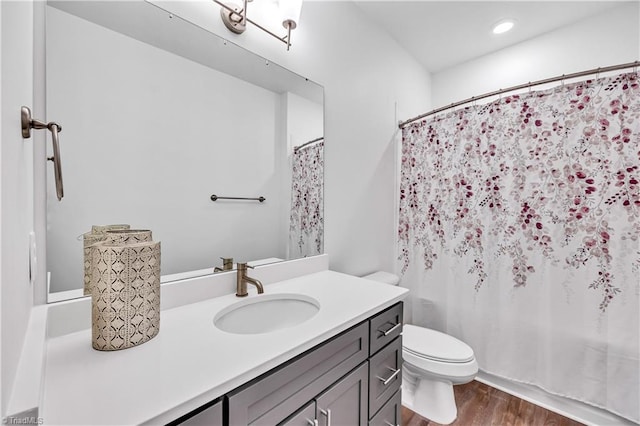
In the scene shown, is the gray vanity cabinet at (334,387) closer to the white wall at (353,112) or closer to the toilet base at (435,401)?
the toilet base at (435,401)

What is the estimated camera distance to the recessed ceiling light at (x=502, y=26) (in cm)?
199

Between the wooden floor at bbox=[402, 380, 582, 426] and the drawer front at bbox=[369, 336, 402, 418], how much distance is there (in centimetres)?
64

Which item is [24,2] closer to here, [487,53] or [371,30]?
[371,30]

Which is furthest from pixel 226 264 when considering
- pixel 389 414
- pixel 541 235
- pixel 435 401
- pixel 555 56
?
pixel 555 56

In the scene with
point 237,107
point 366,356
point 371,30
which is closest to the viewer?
point 366,356

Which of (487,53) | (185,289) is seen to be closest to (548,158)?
(487,53)

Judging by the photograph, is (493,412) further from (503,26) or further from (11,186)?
(503,26)

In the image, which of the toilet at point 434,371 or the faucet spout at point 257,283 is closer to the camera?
the faucet spout at point 257,283

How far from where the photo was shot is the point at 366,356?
1.04m

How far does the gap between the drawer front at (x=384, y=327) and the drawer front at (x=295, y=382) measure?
0.22 feet

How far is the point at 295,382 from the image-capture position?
0.78m

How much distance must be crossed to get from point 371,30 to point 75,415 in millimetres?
2323

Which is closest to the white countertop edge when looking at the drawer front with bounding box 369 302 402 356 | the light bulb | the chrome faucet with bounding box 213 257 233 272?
the drawer front with bounding box 369 302 402 356

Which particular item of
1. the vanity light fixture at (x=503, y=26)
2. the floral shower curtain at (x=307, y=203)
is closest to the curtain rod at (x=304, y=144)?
the floral shower curtain at (x=307, y=203)
